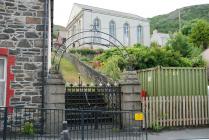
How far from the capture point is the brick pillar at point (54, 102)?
11767mm

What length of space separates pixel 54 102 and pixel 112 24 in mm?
36425

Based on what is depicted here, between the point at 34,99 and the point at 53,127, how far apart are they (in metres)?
1.27

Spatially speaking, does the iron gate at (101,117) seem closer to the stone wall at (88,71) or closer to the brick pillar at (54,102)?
the brick pillar at (54,102)

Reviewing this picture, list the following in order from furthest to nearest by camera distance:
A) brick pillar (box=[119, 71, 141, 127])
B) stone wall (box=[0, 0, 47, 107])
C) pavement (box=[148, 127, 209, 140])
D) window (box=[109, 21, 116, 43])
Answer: window (box=[109, 21, 116, 43]), brick pillar (box=[119, 71, 141, 127]), stone wall (box=[0, 0, 47, 107]), pavement (box=[148, 127, 209, 140])

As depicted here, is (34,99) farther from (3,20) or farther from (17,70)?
(3,20)

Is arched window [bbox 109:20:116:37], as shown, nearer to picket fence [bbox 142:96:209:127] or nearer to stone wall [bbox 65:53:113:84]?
stone wall [bbox 65:53:113:84]

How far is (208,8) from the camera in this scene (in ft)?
380

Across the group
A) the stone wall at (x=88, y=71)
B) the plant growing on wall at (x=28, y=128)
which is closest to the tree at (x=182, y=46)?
the stone wall at (x=88, y=71)

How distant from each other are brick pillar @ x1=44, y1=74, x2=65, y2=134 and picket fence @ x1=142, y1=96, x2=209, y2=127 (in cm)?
334

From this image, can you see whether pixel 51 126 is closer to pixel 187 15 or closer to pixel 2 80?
pixel 2 80

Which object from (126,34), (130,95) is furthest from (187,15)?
(130,95)

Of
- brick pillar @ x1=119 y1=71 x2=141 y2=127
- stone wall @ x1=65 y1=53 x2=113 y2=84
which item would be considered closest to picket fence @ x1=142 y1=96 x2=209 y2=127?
brick pillar @ x1=119 y1=71 x2=141 y2=127

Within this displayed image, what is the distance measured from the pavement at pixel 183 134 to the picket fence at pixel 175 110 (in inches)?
19.3

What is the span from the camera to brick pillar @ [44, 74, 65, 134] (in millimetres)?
11767
